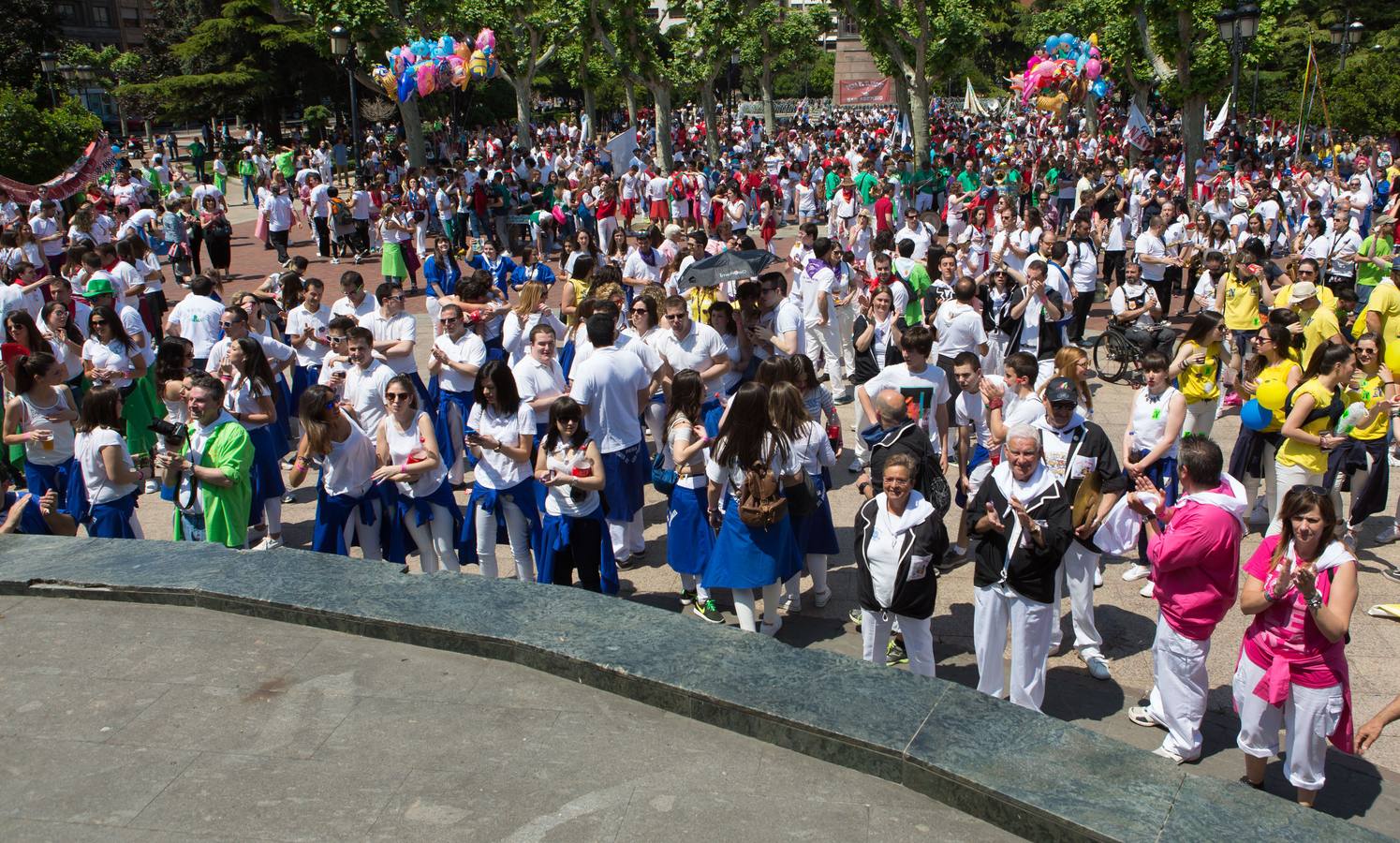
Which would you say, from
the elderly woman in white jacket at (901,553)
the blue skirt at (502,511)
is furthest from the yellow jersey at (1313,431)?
the blue skirt at (502,511)

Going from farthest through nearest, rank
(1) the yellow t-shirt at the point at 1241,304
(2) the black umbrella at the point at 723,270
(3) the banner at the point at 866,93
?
(3) the banner at the point at 866,93
(1) the yellow t-shirt at the point at 1241,304
(2) the black umbrella at the point at 723,270

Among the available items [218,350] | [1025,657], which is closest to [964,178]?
[218,350]

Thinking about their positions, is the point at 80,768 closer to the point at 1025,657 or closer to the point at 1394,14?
the point at 1025,657

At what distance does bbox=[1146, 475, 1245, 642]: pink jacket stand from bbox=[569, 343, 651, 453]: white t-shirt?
3.57 metres

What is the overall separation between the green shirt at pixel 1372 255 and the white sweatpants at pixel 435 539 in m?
11.1

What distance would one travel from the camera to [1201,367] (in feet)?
27.7

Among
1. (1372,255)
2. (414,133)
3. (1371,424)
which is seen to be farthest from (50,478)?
(414,133)

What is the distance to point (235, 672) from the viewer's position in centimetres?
468

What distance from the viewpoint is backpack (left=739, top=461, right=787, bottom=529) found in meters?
6.12

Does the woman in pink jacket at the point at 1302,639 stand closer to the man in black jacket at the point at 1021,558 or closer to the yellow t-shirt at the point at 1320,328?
the man in black jacket at the point at 1021,558

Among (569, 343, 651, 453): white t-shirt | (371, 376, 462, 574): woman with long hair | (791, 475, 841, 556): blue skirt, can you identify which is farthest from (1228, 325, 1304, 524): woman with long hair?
(371, 376, 462, 574): woman with long hair

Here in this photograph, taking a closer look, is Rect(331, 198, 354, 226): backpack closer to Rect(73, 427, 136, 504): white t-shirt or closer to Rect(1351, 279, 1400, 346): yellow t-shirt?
Rect(73, 427, 136, 504): white t-shirt

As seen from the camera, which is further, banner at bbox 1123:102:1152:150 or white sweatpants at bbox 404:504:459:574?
banner at bbox 1123:102:1152:150

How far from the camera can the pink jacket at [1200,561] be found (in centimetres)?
507
